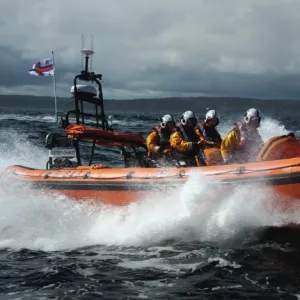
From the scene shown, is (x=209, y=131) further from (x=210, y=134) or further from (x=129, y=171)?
(x=129, y=171)

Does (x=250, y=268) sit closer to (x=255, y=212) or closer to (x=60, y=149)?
(x=255, y=212)

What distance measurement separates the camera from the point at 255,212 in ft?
20.1

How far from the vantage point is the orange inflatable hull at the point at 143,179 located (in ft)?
19.5

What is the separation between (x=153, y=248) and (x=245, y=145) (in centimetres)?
215

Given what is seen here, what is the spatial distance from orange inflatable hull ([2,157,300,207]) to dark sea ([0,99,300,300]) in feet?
0.45

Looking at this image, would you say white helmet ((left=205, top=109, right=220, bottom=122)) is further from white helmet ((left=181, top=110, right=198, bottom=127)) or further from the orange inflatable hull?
the orange inflatable hull

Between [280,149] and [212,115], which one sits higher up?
[212,115]

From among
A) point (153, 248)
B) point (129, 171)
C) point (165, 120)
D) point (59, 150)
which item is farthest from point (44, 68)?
point (153, 248)

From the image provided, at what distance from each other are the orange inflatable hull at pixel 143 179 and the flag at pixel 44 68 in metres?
2.98

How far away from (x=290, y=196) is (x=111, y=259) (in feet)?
7.38

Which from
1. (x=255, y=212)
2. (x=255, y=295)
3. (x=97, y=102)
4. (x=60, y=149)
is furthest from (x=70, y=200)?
(x=255, y=295)

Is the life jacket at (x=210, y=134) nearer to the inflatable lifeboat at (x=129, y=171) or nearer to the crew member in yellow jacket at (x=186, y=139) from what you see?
the crew member in yellow jacket at (x=186, y=139)

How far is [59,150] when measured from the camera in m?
8.98

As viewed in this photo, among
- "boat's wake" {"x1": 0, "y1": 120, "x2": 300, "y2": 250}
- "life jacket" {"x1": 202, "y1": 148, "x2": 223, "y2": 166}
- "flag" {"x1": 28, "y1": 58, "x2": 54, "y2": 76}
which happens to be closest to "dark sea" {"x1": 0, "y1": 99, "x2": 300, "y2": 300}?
"boat's wake" {"x1": 0, "y1": 120, "x2": 300, "y2": 250}
